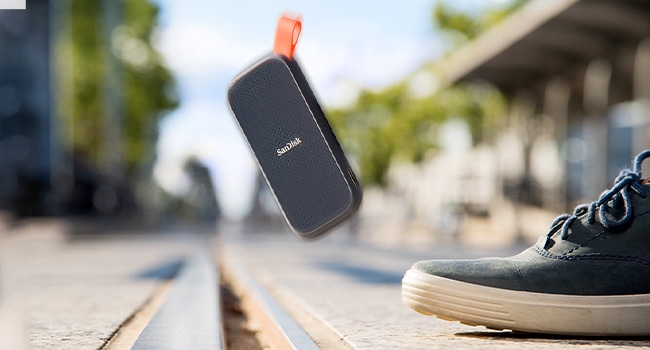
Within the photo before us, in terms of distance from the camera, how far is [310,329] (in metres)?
2.98

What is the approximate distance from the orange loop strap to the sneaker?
75 cm

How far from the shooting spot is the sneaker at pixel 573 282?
2.41 meters

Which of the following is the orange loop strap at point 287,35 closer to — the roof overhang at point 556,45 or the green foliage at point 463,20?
the roof overhang at point 556,45

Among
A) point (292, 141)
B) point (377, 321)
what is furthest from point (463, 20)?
point (292, 141)

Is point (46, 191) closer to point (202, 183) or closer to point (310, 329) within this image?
point (310, 329)

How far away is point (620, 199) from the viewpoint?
2.52 meters

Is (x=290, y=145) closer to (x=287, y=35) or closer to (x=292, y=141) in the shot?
(x=292, y=141)

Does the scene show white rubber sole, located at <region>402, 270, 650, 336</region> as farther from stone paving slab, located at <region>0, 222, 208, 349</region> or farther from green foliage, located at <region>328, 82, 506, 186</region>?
green foliage, located at <region>328, 82, 506, 186</region>

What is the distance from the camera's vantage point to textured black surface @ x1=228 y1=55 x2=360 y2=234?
221 cm

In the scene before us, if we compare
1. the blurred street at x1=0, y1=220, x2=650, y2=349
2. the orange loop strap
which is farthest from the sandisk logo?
the blurred street at x1=0, y1=220, x2=650, y2=349

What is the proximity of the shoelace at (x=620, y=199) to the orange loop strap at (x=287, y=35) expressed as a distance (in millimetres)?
926

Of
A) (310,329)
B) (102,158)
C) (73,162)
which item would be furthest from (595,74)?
(102,158)

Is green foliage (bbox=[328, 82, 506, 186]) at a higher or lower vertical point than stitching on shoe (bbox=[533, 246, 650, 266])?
higher

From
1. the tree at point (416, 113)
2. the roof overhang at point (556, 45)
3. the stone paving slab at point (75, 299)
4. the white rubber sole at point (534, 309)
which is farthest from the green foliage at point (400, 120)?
the white rubber sole at point (534, 309)
